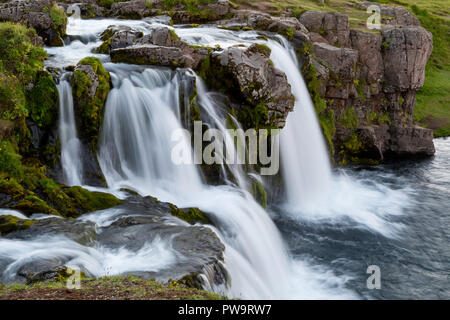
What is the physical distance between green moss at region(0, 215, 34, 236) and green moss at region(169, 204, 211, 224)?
4.49 m

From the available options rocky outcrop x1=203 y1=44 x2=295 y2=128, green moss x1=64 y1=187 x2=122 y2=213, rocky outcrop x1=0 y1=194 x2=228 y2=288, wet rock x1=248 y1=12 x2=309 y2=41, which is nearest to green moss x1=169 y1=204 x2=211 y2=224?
rocky outcrop x1=0 y1=194 x2=228 y2=288

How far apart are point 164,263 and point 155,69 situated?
10.1 meters

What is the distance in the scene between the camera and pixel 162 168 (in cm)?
1600

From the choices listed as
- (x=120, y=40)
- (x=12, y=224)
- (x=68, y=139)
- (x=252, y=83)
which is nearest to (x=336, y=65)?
(x=252, y=83)

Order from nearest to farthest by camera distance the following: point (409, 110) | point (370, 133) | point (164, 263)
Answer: point (164, 263)
point (370, 133)
point (409, 110)

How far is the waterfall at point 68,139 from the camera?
564 inches

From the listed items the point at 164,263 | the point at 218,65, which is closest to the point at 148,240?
the point at 164,263

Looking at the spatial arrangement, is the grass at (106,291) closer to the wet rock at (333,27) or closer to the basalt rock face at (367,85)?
the basalt rock face at (367,85)

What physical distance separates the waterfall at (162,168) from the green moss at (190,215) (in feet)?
1.25

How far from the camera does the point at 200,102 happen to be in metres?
17.7

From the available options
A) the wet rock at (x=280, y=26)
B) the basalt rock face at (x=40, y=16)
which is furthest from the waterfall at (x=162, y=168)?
the wet rock at (x=280, y=26)

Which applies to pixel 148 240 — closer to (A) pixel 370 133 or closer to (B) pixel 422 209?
(B) pixel 422 209

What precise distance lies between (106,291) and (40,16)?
17665 millimetres

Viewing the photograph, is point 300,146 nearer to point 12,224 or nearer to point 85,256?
point 85,256
